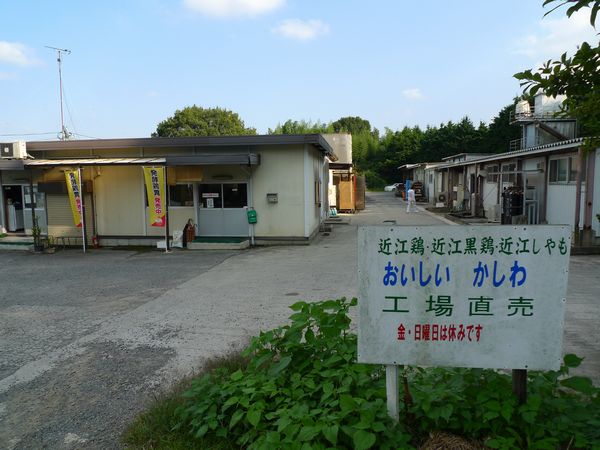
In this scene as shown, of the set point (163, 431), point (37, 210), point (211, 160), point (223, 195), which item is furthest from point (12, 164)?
point (163, 431)

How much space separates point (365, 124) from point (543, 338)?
9591 centimetres

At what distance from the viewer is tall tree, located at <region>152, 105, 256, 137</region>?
56.4m

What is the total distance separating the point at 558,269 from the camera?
2711mm

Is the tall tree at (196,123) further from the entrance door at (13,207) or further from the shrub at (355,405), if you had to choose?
the shrub at (355,405)

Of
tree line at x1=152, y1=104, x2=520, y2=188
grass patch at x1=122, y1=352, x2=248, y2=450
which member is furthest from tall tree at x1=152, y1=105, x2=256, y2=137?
grass patch at x1=122, y1=352, x2=248, y2=450

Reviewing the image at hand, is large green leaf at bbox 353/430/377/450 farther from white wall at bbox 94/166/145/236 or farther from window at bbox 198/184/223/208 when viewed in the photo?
white wall at bbox 94/166/145/236

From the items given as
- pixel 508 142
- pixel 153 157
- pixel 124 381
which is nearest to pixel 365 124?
pixel 508 142

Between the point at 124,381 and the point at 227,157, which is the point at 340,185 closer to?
the point at 227,157

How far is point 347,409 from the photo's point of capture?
9.09ft

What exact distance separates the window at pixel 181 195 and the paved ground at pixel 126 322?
279 cm

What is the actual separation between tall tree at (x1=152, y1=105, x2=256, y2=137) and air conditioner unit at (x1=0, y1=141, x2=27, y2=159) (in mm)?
41525

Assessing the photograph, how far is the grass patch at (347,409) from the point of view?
2670 millimetres

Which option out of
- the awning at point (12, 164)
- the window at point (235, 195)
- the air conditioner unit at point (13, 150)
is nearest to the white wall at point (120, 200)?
the awning at point (12, 164)

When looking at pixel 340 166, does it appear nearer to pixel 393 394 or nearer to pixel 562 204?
pixel 562 204
